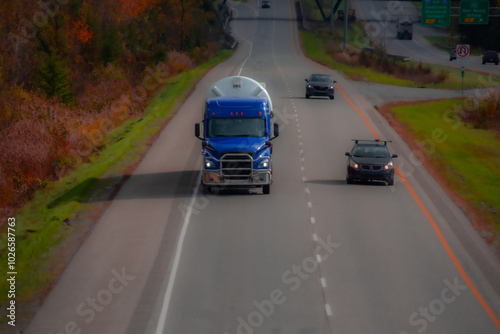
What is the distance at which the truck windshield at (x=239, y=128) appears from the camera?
3059cm

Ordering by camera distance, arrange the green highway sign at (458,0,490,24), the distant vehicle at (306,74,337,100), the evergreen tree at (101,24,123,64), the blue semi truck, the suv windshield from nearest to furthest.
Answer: the blue semi truck, the suv windshield, the distant vehicle at (306,74,337,100), the green highway sign at (458,0,490,24), the evergreen tree at (101,24,123,64)

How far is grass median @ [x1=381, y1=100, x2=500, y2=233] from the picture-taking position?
32.1 metres

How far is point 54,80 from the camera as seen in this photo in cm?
5484

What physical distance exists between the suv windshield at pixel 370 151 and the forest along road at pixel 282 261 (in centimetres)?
129

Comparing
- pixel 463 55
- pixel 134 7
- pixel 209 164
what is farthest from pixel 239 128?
pixel 134 7

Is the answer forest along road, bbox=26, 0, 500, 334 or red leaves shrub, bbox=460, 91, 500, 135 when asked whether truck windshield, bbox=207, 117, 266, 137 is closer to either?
forest along road, bbox=26, 0, 500, 334

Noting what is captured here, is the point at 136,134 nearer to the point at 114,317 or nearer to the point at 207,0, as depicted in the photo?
the point at 114,317

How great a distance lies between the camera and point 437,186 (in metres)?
33.4

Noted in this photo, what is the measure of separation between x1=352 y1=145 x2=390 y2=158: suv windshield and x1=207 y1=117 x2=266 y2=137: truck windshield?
461 cm

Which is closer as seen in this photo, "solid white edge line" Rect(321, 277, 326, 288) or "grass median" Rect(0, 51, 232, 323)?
"solid white edge line" Rect(321, 277, 326, 288)

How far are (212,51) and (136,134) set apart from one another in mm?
63850

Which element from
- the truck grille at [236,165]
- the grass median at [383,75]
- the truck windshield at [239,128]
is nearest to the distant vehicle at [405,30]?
the grass median at [383,75]

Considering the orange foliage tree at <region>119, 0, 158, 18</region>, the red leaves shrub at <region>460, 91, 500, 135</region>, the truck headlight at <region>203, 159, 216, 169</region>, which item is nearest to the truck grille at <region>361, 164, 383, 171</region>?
the truck headlight at <region>203, 159, 216, 169</region>

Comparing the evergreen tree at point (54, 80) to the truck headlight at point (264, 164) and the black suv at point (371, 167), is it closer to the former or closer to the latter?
the black suv at point (371, 167)
